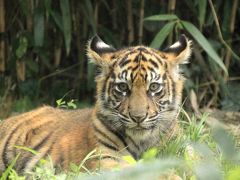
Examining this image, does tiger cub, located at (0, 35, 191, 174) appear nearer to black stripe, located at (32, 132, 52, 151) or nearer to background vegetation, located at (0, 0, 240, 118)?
black stripe, located at (32, 132, 52, 151)

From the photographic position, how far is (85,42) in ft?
25.0

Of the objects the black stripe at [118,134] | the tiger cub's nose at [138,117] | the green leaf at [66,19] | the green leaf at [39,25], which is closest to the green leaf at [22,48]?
the green leaf at [39,25]

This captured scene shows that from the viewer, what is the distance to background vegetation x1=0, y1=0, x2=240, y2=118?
7277mm

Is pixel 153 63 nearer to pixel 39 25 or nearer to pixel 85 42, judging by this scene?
pixel 39 25

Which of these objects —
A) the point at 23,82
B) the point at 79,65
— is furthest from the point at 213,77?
the point at 23,82

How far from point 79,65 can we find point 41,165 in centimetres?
393

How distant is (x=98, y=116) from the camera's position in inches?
169

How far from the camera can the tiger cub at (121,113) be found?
13.4 ft

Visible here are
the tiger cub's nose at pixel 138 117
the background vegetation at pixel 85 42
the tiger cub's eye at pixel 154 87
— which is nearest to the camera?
the tiger cub's nose at pixel 138 117

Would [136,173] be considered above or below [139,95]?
above

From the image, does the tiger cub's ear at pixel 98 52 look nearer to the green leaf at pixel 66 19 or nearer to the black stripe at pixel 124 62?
the black stripe at pixel 124 62

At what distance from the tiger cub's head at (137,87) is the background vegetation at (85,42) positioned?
2.67m

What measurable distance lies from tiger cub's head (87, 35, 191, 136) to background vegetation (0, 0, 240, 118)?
267cm

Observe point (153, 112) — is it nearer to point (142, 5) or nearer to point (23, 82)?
point (142, 5)
